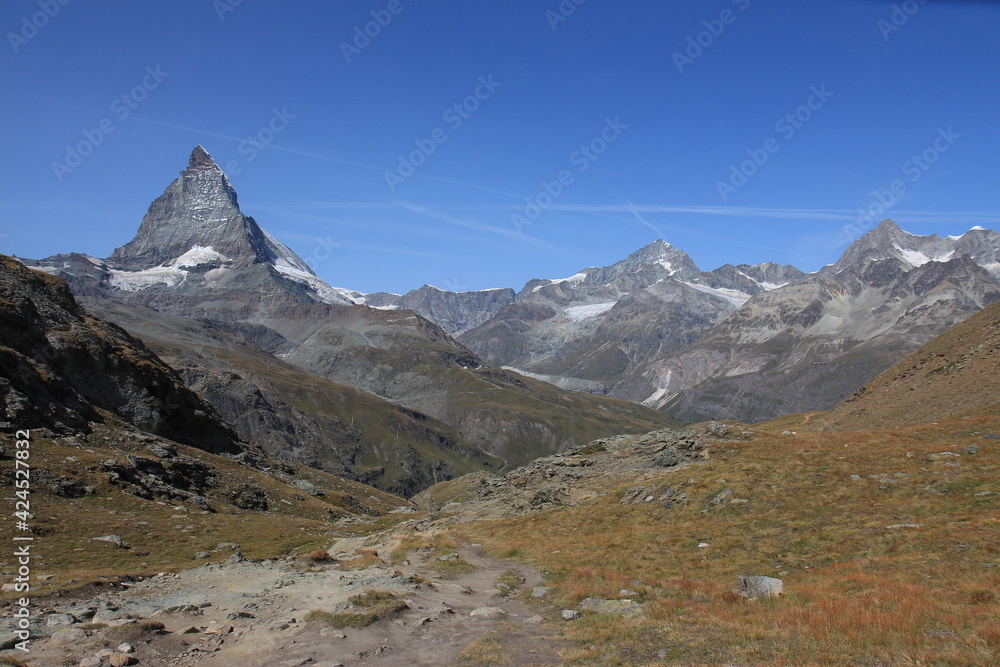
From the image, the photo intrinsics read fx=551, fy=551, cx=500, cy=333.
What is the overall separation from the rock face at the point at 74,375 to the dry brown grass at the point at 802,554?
128 feet

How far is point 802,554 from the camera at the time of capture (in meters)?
26.1

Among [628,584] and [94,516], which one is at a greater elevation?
[94,516]

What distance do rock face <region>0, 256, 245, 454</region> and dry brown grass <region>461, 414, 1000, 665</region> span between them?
39.0m

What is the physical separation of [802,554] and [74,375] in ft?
236

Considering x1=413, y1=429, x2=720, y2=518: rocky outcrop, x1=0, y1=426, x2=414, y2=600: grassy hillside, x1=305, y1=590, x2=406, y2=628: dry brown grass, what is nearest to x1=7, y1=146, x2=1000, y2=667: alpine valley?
x1=305, y1=590, x2=406, y2=628: dry brown grass

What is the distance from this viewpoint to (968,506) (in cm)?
2608

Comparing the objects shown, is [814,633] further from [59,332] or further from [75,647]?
[59,332]

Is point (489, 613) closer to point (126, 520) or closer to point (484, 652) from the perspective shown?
point (484, 652)

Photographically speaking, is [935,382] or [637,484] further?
[935,382]

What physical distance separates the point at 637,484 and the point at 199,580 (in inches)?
A: 1222

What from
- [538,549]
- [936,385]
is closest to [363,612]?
[538,549]

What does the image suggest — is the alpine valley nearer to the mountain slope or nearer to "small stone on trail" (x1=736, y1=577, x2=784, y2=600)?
"small stone on trail" (x1=736, y1=577, x2=784, y2=600)

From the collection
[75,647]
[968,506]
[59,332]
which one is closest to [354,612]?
[75,647]

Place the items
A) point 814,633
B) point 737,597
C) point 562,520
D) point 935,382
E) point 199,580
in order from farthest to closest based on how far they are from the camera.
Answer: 1. point 935,382
2. point 562,520
3. point 199,580
4. point 737,597
5. point 814,633
